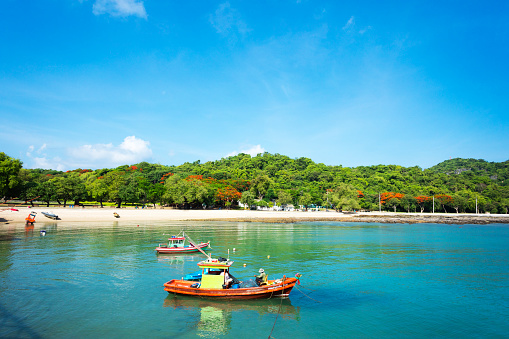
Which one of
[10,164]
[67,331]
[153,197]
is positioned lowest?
[67,331]

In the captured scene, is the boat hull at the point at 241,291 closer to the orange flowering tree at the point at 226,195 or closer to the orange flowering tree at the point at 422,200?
the orange flowering tree at the point at 226,195

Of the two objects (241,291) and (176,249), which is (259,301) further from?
(176,249)

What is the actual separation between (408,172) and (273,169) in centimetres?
8660

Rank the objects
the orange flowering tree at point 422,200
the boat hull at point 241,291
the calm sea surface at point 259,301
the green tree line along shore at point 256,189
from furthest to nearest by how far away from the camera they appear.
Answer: the orange flowering tree at point 422,200 < the green tree line along shore at point 256,189 < the boat hull at point 241,291 < the calm sea surface at point 259,301

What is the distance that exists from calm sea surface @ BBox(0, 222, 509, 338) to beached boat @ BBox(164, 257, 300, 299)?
0.52 metres

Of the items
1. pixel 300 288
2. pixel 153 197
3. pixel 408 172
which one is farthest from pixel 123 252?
pixel 408 172

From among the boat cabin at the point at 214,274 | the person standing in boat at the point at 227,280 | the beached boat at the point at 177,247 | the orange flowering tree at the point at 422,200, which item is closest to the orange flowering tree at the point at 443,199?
the orange flowering tree at the point at 422,200

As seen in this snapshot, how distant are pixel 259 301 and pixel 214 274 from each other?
3.40m

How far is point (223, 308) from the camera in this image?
16969 millimetres

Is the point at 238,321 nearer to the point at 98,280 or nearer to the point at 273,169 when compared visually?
the point at 98,280

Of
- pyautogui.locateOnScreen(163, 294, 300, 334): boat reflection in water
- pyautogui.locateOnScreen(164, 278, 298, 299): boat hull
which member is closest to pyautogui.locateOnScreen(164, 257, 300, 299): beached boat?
pyautogui.locateOnScreen(164, 278, 298, 299): boat hull

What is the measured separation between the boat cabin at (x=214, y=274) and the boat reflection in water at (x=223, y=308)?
0.99 meters

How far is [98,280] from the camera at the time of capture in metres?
21.6

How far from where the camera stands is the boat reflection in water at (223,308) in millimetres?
15047
